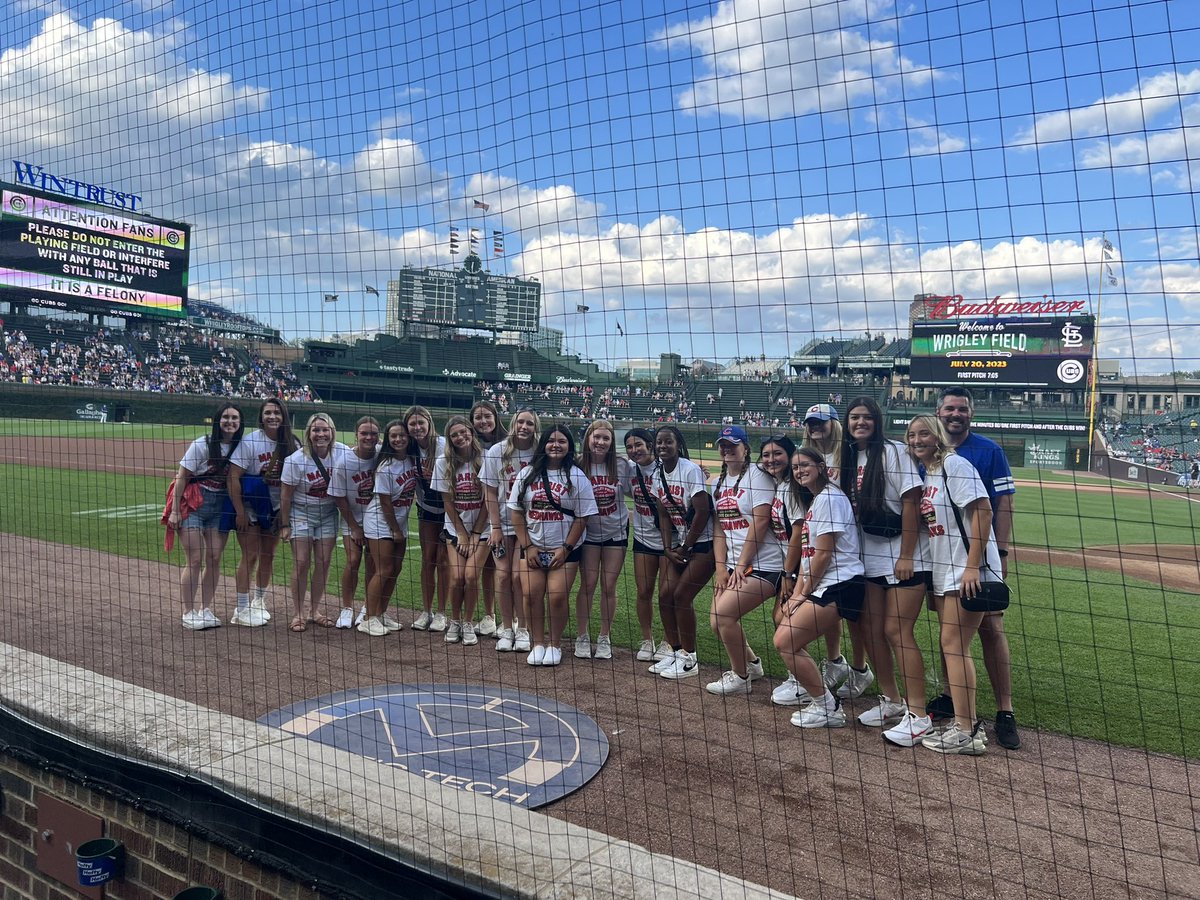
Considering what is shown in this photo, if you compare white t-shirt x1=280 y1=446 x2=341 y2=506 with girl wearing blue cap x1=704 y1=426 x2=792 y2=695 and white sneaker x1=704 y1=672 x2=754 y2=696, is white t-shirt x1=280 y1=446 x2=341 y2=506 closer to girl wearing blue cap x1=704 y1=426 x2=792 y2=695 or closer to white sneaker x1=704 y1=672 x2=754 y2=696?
girl wearing blue cap x1=704 y1=426 x2=792 y2=695

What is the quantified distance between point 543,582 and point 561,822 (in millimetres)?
2274

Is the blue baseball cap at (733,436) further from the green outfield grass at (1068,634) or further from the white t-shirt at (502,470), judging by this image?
the green outfield grass at (1068,634)

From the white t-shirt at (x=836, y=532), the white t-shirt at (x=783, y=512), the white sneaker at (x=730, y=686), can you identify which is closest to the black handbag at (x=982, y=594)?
the white t-shirt at (x=836, y=532)

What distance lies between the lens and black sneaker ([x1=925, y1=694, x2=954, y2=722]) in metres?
4.30

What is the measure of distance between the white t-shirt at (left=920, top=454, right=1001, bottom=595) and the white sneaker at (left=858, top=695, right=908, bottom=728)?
2.18 ft

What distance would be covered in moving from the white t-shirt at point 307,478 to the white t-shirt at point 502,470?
3.65 ft

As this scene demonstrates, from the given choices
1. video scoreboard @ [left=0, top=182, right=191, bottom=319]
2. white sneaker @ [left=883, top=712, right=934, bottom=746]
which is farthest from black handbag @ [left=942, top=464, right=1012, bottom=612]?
video scoreboard @ [left=0, top=182, right=191, bottom=319]

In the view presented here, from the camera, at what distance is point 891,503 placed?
13.0 feet

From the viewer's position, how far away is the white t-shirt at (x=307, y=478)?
224 inches

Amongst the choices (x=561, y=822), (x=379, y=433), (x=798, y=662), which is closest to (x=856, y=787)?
(x=798, y=662)

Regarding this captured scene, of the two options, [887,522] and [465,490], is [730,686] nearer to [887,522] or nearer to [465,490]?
[887,522]

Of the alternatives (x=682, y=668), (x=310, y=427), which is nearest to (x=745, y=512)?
(x=682, y=668)

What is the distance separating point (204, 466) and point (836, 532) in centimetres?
415

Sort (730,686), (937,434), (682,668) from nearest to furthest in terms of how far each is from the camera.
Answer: (937,434)
(730,686)
(682,668)
